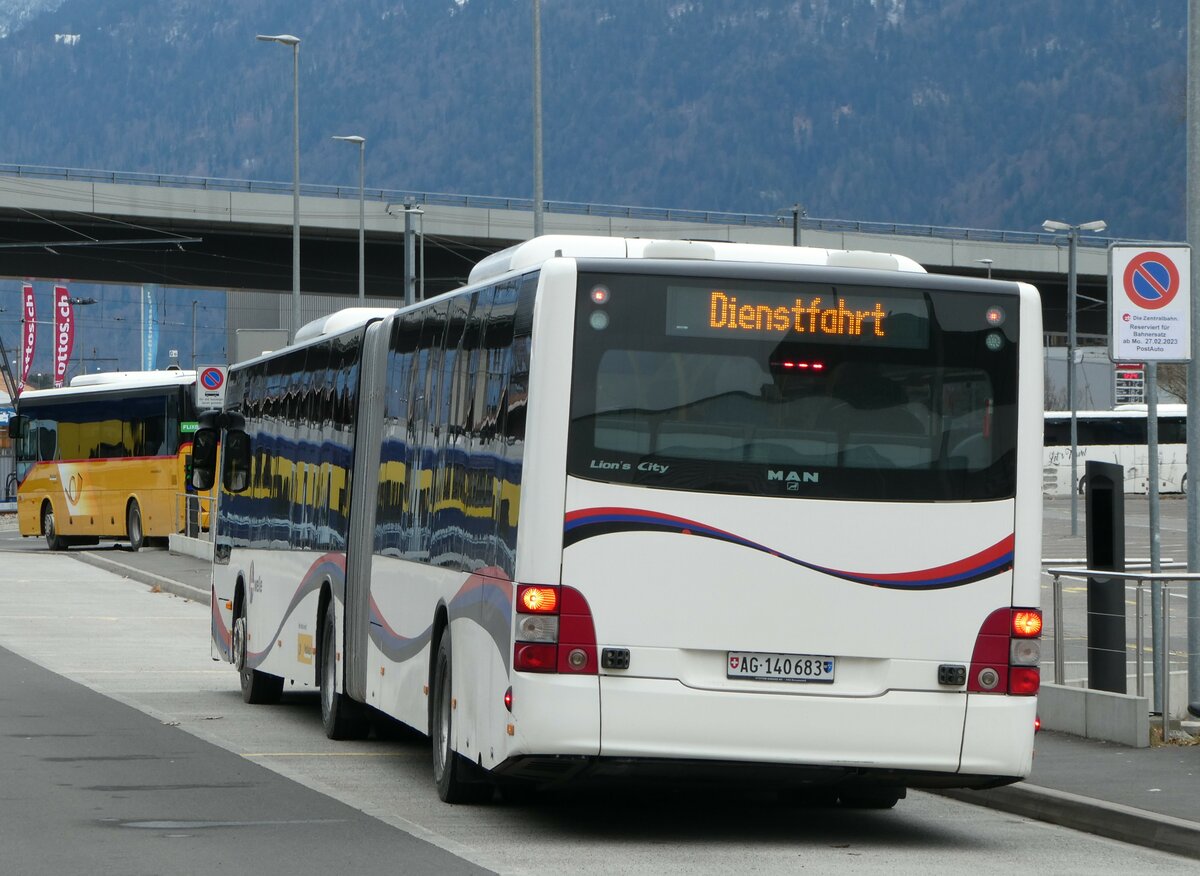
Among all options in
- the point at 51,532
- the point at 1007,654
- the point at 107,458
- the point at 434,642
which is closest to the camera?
the point at 1007,654

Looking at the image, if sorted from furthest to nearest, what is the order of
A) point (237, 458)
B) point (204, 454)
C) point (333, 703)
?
point (204, 454) < point (237, 458) < point (333, 703)

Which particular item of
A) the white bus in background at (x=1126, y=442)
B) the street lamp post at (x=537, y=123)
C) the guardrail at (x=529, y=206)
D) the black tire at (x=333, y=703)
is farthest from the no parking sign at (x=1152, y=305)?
the white bus in background at (x=1126, y=442)

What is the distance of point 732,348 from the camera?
33.4ft

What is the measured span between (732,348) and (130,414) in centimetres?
3585

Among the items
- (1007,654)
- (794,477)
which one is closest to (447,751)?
(794,477)

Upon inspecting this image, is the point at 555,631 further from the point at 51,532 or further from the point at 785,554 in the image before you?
the point at 51,532

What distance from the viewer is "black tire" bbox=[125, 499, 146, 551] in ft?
144

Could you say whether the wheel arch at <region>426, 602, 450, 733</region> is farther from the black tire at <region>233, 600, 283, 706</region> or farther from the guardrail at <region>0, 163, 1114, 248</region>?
the guardrail at <region>0, 163, 1114, 248</region>

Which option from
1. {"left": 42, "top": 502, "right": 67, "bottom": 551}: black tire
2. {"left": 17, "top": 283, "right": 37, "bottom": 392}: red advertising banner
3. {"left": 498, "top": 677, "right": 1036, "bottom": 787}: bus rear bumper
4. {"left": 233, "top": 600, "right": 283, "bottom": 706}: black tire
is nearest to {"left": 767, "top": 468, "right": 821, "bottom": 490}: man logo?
{"left": 498, "top": 677, "right": 1036, "bottom": 787}: bus rear bumper

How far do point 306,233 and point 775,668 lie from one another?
197 feet

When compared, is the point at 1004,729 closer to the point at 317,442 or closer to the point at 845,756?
the point at 845,756

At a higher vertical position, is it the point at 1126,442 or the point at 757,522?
the point at 1126,442

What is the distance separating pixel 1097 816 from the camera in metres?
11.0

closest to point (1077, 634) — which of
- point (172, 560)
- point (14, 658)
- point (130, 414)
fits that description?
point (14, 658)
